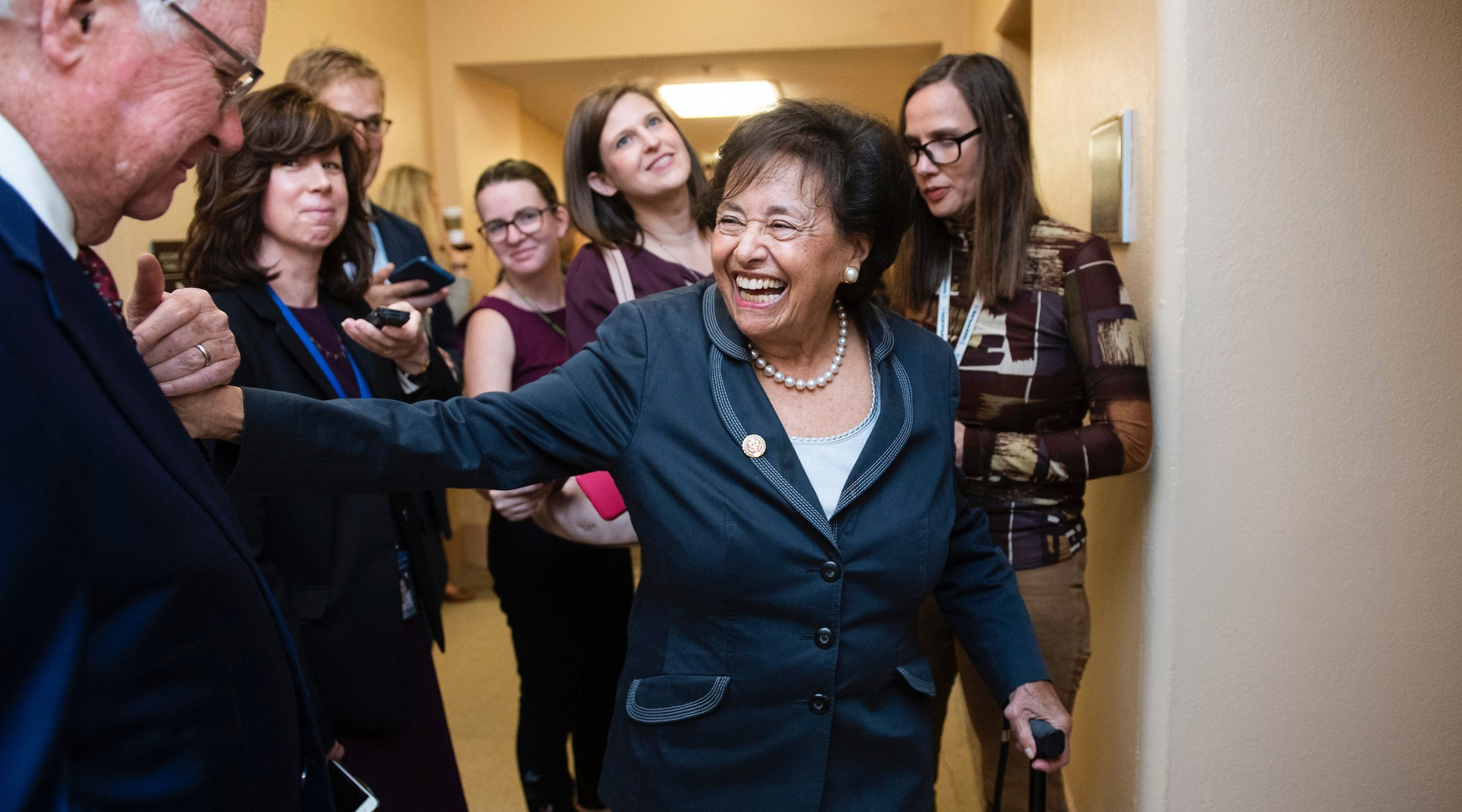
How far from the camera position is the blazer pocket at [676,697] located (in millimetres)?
1385

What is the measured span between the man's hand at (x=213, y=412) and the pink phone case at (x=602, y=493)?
769 mm

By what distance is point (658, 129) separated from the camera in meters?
2.30

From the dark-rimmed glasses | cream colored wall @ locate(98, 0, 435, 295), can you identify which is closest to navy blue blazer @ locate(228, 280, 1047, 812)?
the dark-rimmed glasses

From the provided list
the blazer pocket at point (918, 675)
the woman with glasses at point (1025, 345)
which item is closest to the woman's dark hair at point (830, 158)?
the woman with glasses at point (1025, 345)

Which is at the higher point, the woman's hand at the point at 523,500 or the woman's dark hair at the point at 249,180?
the woman's dark hair at the point at 249,180

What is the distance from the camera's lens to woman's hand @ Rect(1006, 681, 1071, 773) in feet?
4.99

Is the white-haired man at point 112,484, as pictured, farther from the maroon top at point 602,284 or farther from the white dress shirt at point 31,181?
the maroon top at point 602,284

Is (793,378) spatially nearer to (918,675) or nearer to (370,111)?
(918,675)

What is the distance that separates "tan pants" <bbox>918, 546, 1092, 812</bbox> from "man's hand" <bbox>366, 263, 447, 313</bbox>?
1.34 metres

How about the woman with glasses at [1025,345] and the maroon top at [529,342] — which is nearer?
the woman with glasses at [1025,345]

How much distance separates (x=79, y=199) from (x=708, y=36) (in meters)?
5.44

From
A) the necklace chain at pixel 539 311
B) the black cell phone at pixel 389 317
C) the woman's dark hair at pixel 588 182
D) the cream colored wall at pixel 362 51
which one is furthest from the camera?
the cream colored wall at pixel 362 51

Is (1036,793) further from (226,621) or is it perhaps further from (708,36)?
(708,36)

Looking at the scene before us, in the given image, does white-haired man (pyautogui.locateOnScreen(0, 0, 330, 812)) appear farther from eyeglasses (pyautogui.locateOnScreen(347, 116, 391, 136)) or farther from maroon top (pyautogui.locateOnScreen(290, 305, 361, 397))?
eyeglasses (pyautogui.locateOnScreen(347, 116, 391, 136))
